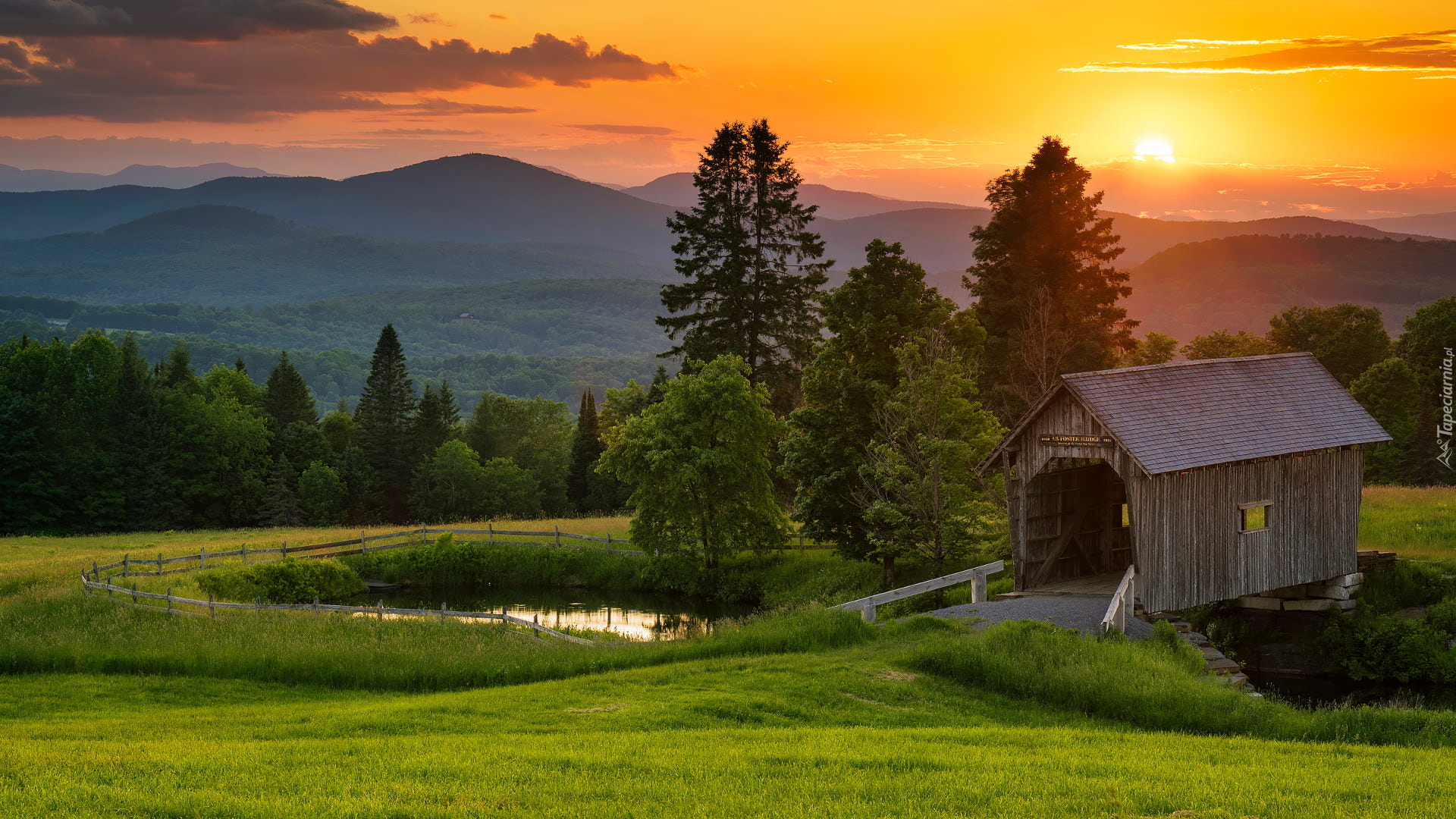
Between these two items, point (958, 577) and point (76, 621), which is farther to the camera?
point (76, 621)

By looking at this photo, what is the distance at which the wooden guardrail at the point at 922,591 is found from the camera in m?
23.1

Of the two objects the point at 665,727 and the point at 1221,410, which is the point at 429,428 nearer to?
the point at 1221,410

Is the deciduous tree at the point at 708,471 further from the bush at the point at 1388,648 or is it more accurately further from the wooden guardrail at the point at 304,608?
the bush at the point at 1388,648

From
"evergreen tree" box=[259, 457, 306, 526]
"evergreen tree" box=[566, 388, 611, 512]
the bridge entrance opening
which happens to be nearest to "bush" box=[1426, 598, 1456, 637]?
the bridge entrance opening

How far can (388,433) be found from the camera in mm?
82812

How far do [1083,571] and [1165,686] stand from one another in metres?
10.7

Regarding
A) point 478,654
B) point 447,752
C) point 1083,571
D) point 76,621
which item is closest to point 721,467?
point 1083,571

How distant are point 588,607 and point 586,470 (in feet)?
150

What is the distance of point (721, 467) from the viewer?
38.7m

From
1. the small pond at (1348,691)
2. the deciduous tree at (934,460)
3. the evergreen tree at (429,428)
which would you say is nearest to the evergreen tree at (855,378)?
the deciduous tree at (934,460)

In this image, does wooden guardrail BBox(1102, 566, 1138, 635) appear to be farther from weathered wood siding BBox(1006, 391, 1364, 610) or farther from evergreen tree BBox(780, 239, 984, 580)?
evergreen tree BBox(780, 239, 984, 580)

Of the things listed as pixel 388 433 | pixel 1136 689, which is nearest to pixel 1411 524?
pixel 1136 689

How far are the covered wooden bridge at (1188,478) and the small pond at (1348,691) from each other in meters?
2.54

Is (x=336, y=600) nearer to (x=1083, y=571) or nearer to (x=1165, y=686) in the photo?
(x=1083, y=571)
